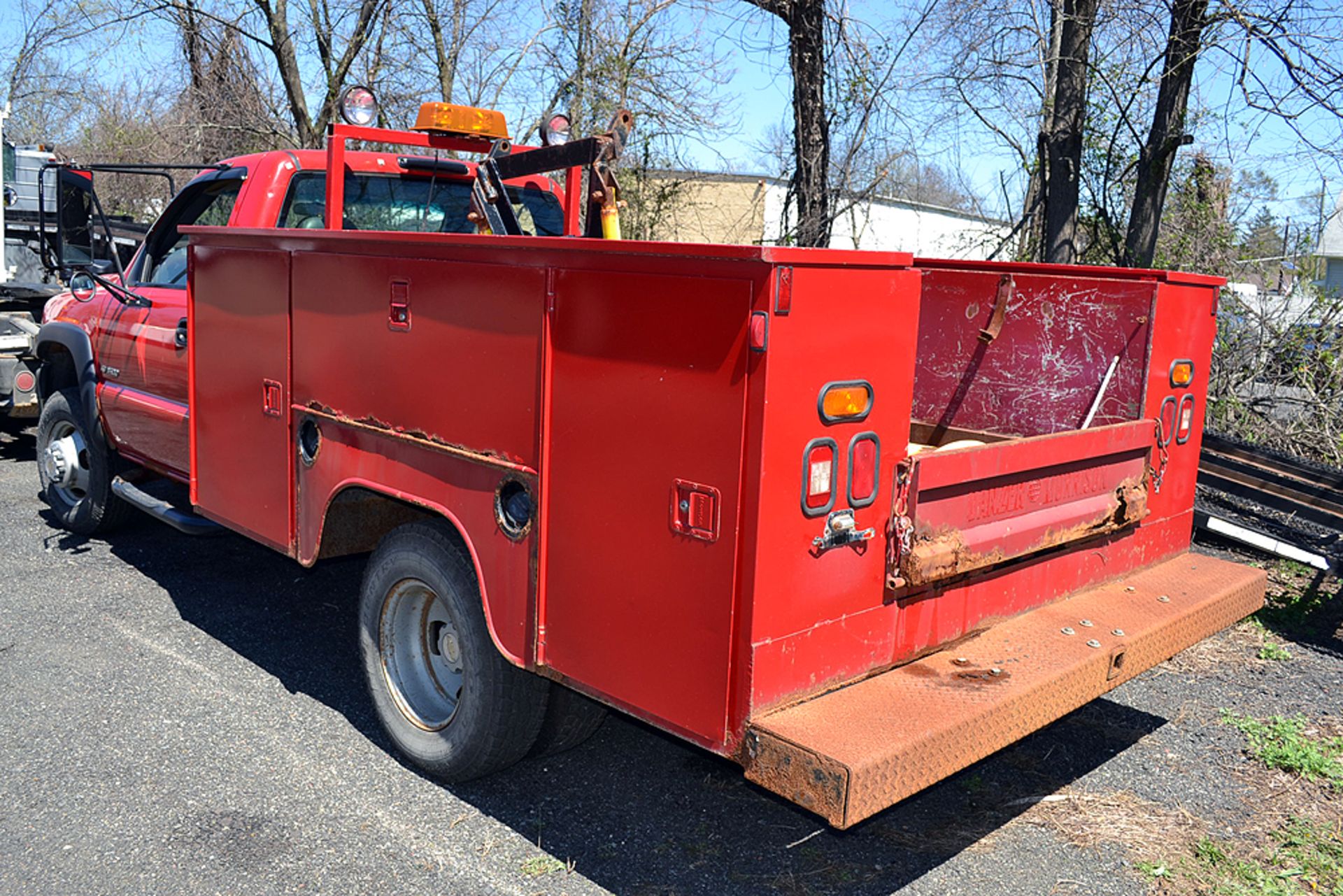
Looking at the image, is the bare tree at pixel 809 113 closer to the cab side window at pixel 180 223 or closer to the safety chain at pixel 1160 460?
the cab side window at pixel 180 223

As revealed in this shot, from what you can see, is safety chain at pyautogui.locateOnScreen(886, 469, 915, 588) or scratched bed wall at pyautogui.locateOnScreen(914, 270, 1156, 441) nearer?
safety chain at pyautogui.locateOnScreen(886, 469, 915, 588)

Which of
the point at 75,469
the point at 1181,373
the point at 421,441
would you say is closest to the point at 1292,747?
the point at 1181,373

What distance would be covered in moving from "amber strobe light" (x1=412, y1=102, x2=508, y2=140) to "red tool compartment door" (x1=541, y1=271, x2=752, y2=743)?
2060mm

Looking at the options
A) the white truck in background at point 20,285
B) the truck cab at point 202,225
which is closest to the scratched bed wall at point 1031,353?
the truck cab at point 202,225

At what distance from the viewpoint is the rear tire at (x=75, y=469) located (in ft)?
21.2

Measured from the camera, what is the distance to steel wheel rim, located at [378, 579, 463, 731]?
4.04 metres

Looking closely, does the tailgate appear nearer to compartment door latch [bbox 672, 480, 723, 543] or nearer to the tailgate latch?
the tailgate latch

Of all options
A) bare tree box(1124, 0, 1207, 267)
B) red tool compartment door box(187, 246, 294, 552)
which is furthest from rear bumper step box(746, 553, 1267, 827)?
bare tree box(1124, 0, 1207, 267)

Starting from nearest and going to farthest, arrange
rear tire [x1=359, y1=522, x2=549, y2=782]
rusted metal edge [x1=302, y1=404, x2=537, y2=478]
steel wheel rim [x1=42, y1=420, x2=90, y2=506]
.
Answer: rusted metal edge [x1=302, y1=404, x2=537, y2=478], rear tire [x1=359, y1=522, x2=549, y2=782], steel wheel rim [x1=42, y1=420, x2=90, y2=506]

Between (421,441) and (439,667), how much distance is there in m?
0.92

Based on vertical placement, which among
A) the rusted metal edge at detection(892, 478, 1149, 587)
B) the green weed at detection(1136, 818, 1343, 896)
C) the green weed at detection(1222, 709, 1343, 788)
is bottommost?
the green weed at detection(1136, 818, 1343, 896)

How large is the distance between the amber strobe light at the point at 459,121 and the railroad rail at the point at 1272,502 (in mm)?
3731

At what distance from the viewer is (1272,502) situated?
6.06m

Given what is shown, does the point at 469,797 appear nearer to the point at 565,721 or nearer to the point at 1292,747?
the point at 565,721
